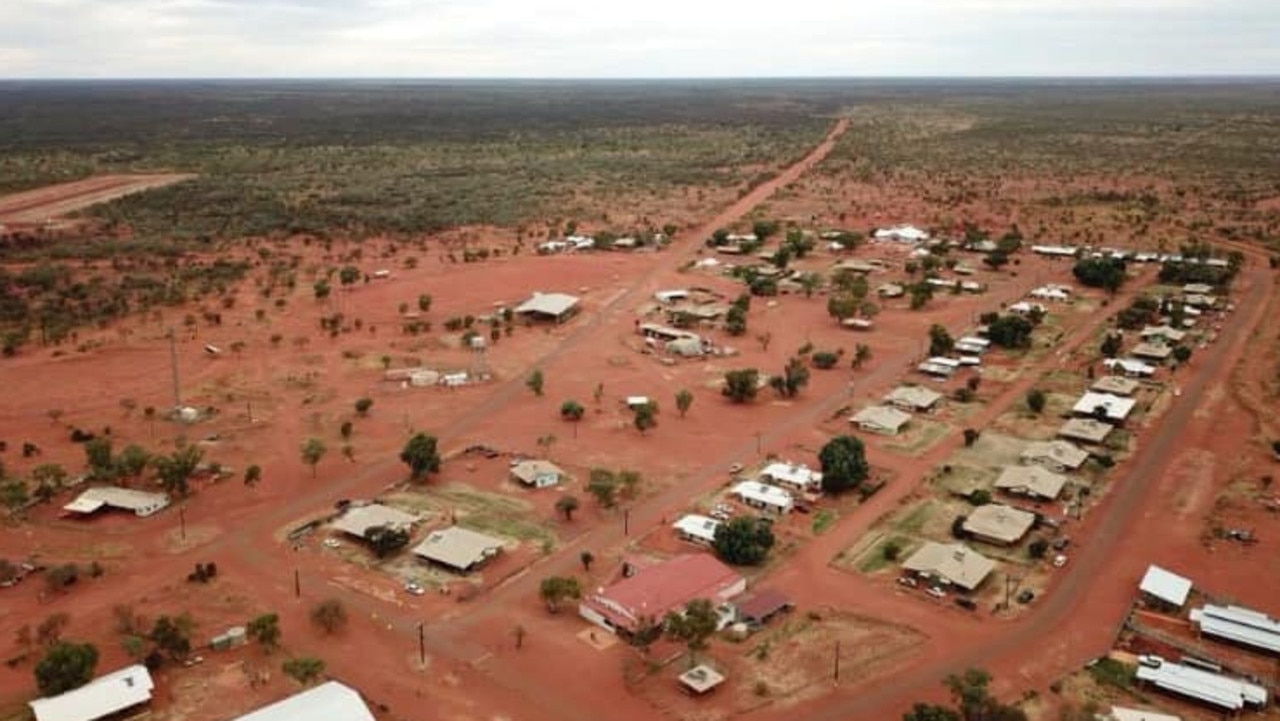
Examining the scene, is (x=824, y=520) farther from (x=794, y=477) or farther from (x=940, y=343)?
(x=940, y=343)

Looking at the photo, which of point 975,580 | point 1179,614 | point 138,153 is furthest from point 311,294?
point 138,153

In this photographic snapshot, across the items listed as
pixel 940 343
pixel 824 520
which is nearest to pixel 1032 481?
pixel 824 520

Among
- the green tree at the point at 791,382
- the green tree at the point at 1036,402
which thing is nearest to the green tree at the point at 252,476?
the green tree at the point at 791,382

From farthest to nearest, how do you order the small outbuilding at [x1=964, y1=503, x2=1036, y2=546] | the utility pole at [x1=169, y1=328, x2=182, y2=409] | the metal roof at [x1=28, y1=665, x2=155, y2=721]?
the utility pole at [x1=169, y1=328, x2=182, y2=409], the small outbuilding at [x1=964, y1=503, x2=1036, y2=546], the metal roof at [x1=28, y1=665, x2=155, y2=721]

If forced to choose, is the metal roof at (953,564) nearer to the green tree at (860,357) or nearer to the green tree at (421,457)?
the green tree at (421,457)

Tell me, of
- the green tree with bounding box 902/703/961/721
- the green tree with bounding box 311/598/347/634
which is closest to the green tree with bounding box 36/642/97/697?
the green tree with bounding box 311/598/347/634

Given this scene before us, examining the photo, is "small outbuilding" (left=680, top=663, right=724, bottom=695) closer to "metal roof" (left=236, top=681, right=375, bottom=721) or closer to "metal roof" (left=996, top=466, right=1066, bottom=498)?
"metal roof" (left=236, top=681, right=375, bottom=721)
